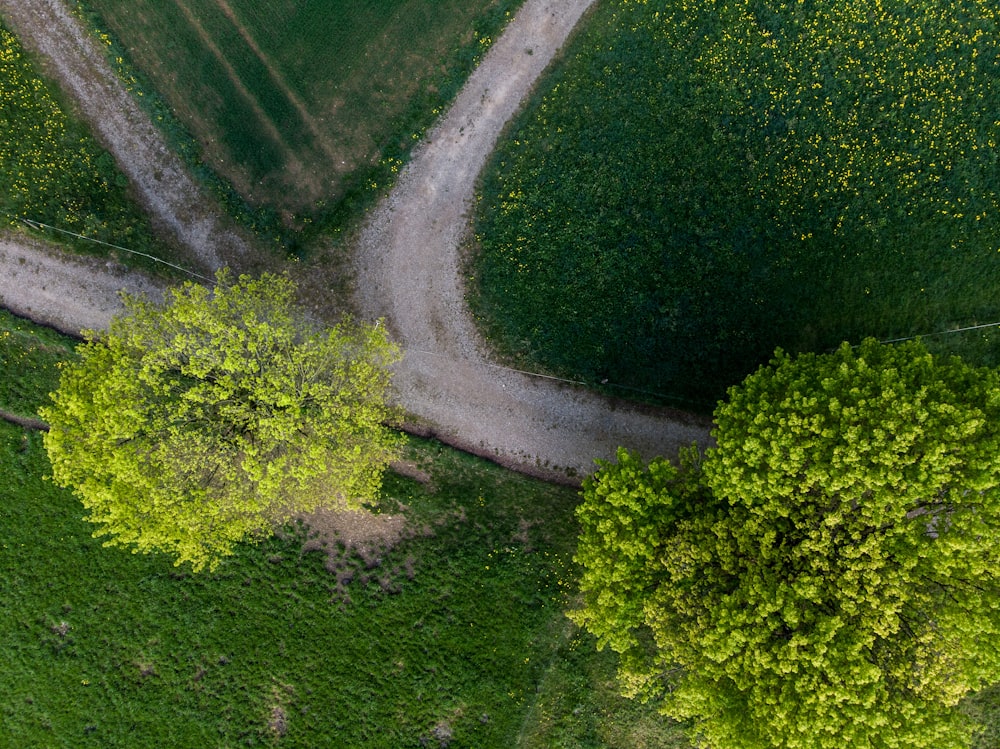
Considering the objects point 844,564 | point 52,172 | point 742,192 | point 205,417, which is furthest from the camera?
point 52,172

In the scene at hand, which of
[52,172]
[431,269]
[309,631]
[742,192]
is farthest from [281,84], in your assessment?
[309,631]

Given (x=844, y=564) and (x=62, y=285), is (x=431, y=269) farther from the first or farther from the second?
(x=844, y=564)

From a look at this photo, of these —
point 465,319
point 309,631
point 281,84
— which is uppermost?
point 281,84

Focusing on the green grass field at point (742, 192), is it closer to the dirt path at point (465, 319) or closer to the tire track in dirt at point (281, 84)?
the dirt path at point (465, 319)

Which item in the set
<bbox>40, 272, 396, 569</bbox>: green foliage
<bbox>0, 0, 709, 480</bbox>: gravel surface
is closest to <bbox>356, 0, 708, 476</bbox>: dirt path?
<bbox>0, 0, 709, 480</bbox>: gravel surface

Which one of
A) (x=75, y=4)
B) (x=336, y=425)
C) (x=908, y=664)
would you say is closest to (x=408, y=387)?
(x=336, y=425)

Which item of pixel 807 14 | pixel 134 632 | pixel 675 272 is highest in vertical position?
pixel 807 14

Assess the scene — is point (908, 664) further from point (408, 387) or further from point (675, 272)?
point (408, 387)
